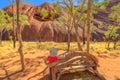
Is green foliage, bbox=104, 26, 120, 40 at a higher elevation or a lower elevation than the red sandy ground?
higher

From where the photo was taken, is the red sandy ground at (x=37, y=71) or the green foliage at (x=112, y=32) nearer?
the red sandy ground at (x=37, y=71)

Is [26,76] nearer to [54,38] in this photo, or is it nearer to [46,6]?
[54,38]

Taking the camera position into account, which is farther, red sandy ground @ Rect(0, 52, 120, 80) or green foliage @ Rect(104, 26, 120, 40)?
green foliage @ Rect(104, 26, 120, 40)

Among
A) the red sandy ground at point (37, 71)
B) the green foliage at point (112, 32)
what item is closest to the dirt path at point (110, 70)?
the red sandy ground at point (37, 71)

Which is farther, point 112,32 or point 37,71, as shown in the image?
point 112,32

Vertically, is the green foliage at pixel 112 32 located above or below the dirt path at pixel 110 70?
above

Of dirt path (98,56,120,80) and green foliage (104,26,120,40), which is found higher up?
green foliage (104,26,120,40)

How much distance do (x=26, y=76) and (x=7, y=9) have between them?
51.8 metres

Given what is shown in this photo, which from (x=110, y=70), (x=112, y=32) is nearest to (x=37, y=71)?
(x=110, y=70)

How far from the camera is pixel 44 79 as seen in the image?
34.1 feet

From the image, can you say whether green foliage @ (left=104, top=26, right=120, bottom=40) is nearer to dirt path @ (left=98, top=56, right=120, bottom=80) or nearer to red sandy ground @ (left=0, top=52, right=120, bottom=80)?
red sandy ground @ (left=0, top=52, right=120, bottom=80)

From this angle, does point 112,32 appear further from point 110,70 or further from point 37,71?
point 37,71

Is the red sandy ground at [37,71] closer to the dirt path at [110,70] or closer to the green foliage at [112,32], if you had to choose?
the dirt path at [110,70]

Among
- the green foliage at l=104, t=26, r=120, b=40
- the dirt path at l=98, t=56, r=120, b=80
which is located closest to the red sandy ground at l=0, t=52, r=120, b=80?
the dirt path at l=98, t=56, r=120, b=80
